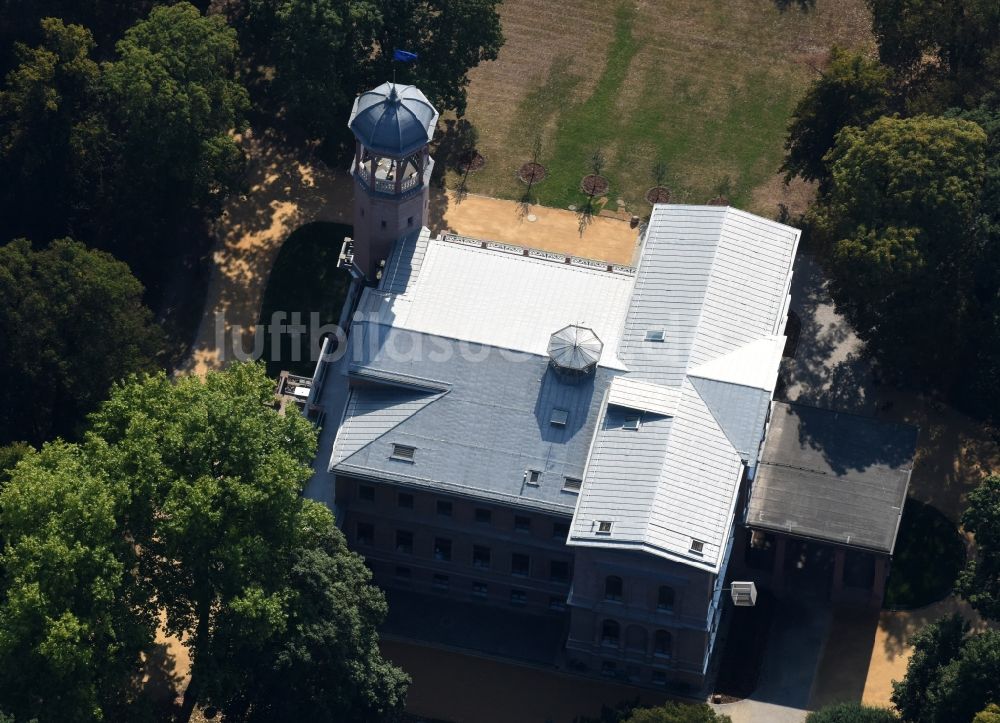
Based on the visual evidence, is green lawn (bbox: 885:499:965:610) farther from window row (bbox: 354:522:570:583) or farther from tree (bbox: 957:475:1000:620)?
window row (bbox: 354:522:570:583)

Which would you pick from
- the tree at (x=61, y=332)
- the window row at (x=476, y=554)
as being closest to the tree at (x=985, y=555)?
the window row at (x=476, y=554)

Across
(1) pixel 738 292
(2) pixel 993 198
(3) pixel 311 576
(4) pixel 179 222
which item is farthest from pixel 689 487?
(4) pixel 179 222

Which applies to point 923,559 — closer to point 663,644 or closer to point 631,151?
point 663,644

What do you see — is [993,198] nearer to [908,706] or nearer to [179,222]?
[908,706]

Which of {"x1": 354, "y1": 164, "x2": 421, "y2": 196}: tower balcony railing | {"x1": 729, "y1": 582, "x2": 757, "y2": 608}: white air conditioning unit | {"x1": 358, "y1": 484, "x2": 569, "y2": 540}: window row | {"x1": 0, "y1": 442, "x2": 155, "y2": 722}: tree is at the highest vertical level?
{"x1": 354, "y1": 164, "x2": 421, "y2": 196}: tower balcony railing

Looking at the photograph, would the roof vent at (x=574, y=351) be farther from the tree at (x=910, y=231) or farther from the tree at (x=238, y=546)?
the tree at (x=910, y=231)

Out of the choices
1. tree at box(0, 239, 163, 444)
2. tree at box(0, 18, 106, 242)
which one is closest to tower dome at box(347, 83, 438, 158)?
tree at box(0, 239, 163, 444)

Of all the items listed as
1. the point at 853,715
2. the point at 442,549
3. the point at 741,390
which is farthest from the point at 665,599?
the point at 442,549
